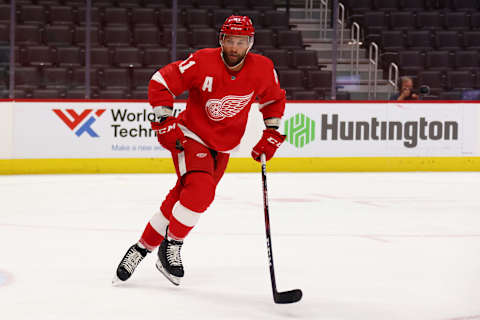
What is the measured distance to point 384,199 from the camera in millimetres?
6973

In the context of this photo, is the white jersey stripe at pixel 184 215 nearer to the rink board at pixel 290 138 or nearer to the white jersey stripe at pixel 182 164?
the white jersey stripe at pixel 182 164

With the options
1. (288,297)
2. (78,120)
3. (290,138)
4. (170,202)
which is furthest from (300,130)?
(288,297)

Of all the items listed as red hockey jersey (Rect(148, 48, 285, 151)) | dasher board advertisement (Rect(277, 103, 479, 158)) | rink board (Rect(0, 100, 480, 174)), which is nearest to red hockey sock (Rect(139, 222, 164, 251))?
red hockey jersey (Rect(148, 48, 285, 151))

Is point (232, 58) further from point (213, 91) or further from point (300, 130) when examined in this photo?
point (300, 130)

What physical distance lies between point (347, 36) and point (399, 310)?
9474 millimetres

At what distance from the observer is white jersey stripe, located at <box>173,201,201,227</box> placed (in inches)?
129

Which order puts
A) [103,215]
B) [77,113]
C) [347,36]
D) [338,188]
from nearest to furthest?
[103,215] → [338,188] → [77,113] → [347,36]

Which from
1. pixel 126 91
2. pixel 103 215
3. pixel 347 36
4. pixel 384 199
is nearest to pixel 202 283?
pixel 103 215

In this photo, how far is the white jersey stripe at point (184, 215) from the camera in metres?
3.28

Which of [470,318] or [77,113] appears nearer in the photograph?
[470,318]

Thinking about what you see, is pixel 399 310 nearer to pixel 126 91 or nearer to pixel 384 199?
pixel 384 199

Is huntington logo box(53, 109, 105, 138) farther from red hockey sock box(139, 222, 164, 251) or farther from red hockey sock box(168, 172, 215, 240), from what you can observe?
red hockey sock box(168, 172, 215, 240)

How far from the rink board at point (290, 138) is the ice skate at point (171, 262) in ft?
19.1

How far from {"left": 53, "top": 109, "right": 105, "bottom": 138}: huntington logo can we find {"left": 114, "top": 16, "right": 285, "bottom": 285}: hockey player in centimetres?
578
